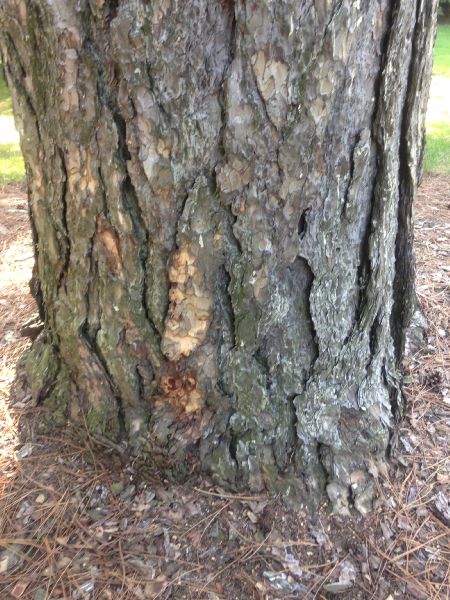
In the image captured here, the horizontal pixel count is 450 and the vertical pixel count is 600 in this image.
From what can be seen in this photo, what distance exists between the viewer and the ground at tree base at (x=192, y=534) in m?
1.55

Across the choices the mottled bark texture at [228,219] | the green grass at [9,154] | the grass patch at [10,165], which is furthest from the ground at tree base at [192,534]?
the grass patch at [10,165]

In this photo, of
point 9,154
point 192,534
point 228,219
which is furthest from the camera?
point 9,154

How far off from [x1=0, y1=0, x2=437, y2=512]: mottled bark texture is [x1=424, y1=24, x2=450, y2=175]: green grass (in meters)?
3.79

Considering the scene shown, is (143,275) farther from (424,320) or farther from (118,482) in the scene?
(424,320)

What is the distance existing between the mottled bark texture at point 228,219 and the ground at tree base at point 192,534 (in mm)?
96

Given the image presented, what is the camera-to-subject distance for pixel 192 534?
1.65m

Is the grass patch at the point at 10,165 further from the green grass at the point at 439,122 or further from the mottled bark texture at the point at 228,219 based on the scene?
the green grass at the point at 439,122

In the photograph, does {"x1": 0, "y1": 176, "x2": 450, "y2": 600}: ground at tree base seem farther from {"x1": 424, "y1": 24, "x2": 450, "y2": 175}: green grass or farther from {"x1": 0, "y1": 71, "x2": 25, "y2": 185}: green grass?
{"x1": 424, "y1": 24, "x2": 450, "y2": 175}: green grass

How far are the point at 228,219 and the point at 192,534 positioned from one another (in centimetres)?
98

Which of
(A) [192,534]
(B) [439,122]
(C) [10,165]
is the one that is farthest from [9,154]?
(A) [192,534]

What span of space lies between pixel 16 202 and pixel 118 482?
136 inches

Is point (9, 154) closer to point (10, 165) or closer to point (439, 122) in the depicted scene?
point (10, 165)

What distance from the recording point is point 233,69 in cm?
126

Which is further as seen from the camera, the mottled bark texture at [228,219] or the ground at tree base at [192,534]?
the ground at tree base at [192,534]
